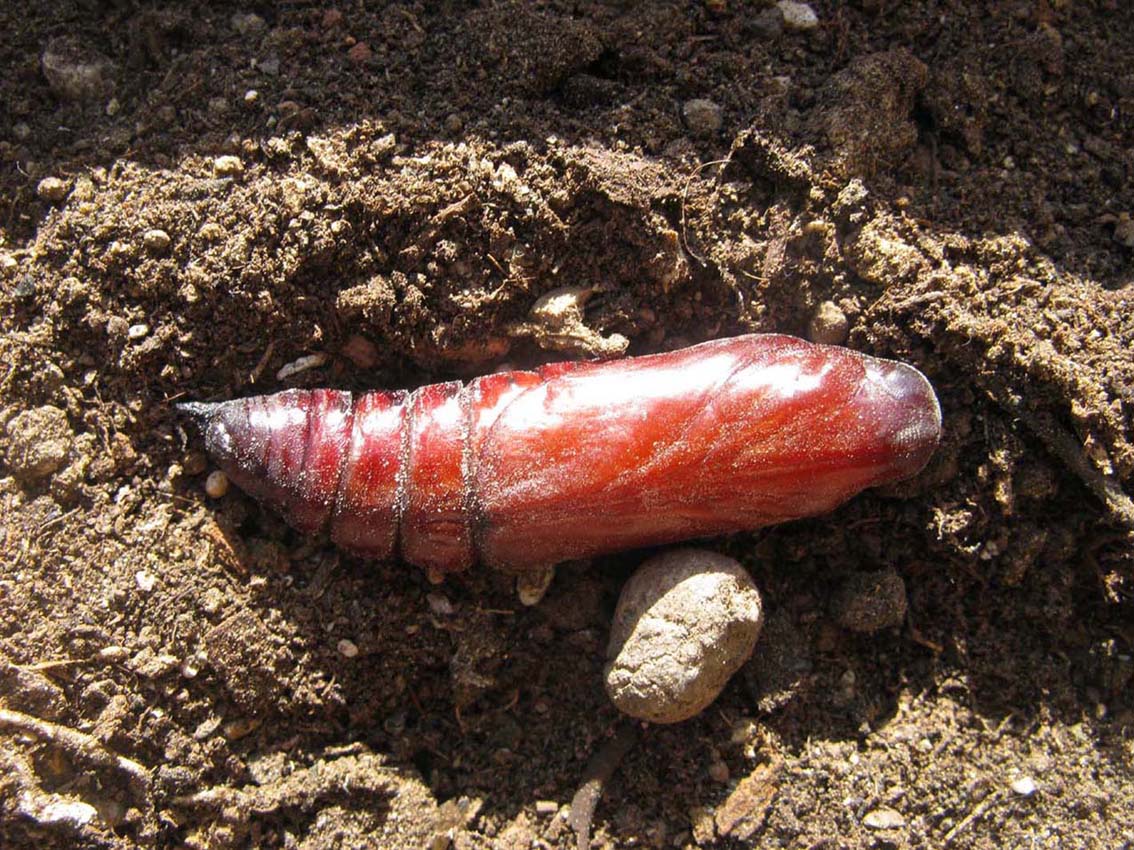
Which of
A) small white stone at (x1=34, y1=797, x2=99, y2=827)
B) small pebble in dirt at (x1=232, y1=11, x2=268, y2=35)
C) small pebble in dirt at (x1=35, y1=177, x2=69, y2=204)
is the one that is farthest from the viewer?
small pebble in dirt at (x1=232, y1=11, x2=268, y2=35)

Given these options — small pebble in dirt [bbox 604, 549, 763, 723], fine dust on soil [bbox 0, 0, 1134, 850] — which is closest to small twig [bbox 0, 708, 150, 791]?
fine dust on soil [bbox 0, 0, 1134, 850]

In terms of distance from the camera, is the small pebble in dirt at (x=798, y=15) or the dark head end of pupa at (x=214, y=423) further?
the small pebble in dirt at (x=798, y=15)

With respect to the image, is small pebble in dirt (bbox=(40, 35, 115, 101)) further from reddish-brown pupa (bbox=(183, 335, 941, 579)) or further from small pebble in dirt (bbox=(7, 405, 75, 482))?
reddish-brown pupa (bbox=(183, 335, 941, 579))

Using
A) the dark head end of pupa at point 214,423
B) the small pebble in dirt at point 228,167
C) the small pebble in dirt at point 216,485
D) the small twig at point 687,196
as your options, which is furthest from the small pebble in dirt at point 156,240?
the small twig at point 687,196

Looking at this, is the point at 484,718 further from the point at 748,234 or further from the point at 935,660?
the point at 748,234

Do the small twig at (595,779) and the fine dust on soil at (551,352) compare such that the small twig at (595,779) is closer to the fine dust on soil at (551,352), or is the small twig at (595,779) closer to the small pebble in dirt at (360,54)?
the fine dust on soil at (551,352)

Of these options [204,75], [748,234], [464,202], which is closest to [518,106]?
[464,202]
